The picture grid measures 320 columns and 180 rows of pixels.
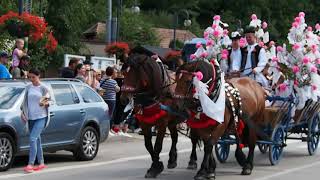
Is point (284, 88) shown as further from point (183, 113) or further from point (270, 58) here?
point (183, 113)

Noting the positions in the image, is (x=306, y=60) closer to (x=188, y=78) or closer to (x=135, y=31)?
(x=188, y=78)

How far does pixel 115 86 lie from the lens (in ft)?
62.2

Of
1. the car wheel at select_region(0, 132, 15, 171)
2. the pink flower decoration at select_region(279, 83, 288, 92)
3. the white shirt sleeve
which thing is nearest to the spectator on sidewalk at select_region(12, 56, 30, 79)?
the car wheel at select_region(0, 132, 15, 171)

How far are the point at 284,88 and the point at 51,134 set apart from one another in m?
4.86

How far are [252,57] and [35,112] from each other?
4.51 metres

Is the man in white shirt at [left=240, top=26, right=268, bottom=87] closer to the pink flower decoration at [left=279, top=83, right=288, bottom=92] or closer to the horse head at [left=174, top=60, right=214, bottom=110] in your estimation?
the pink flower decoration at [left=279, top=83, right=288, bottom=92]

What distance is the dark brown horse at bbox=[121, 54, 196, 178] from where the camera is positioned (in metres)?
11.3

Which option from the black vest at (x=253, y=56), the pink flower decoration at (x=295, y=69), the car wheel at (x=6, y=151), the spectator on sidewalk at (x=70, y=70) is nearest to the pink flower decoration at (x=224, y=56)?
the black vest at (x=253, y=56)

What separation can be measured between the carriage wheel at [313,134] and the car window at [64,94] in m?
5.31

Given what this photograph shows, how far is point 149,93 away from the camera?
11.4 m

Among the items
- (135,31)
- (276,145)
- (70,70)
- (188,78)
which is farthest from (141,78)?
(135,31)

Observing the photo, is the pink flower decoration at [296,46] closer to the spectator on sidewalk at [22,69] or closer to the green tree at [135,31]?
the spectator on sidewalk at [22,69]

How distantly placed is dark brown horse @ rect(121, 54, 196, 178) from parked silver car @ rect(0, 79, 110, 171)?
2.32 metres

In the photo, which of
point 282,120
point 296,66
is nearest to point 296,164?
point 282,120
